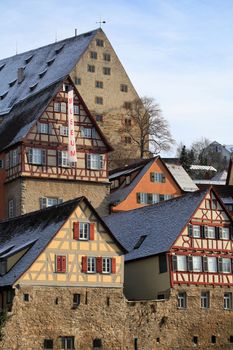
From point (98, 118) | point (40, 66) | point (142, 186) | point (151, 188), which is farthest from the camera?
point (40, 66)

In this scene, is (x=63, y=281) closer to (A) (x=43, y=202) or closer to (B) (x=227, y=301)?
(B) (x=227, y=301)

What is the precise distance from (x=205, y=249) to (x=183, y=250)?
6.78 feet

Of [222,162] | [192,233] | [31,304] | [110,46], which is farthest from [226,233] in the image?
[222,162]

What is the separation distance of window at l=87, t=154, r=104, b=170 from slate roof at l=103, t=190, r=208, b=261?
889 cm

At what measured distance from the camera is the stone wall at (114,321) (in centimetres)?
5550

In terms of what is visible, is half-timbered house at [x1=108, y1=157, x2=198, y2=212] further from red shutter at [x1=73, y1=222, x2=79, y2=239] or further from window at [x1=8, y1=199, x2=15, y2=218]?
red shutter at [x1=73, y1=222, x2=79, y2=239]

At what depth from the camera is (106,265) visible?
195 ft

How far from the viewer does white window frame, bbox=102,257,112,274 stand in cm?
5931

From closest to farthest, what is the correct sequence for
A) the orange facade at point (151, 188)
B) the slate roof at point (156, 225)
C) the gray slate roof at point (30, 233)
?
the gray slate roof at point (30, 233) → the slate roof at point (156, 225) → the orange facade at point (151, 188)

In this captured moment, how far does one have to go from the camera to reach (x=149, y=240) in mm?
66375

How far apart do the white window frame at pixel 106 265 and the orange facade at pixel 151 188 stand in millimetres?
21283

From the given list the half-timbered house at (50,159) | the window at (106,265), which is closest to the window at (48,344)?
the window at (106,265)

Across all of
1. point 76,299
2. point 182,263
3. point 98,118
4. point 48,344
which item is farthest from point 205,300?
point 98,118

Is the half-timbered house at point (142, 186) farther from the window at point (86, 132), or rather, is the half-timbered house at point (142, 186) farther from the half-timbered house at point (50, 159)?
the window at point (86, 132)
